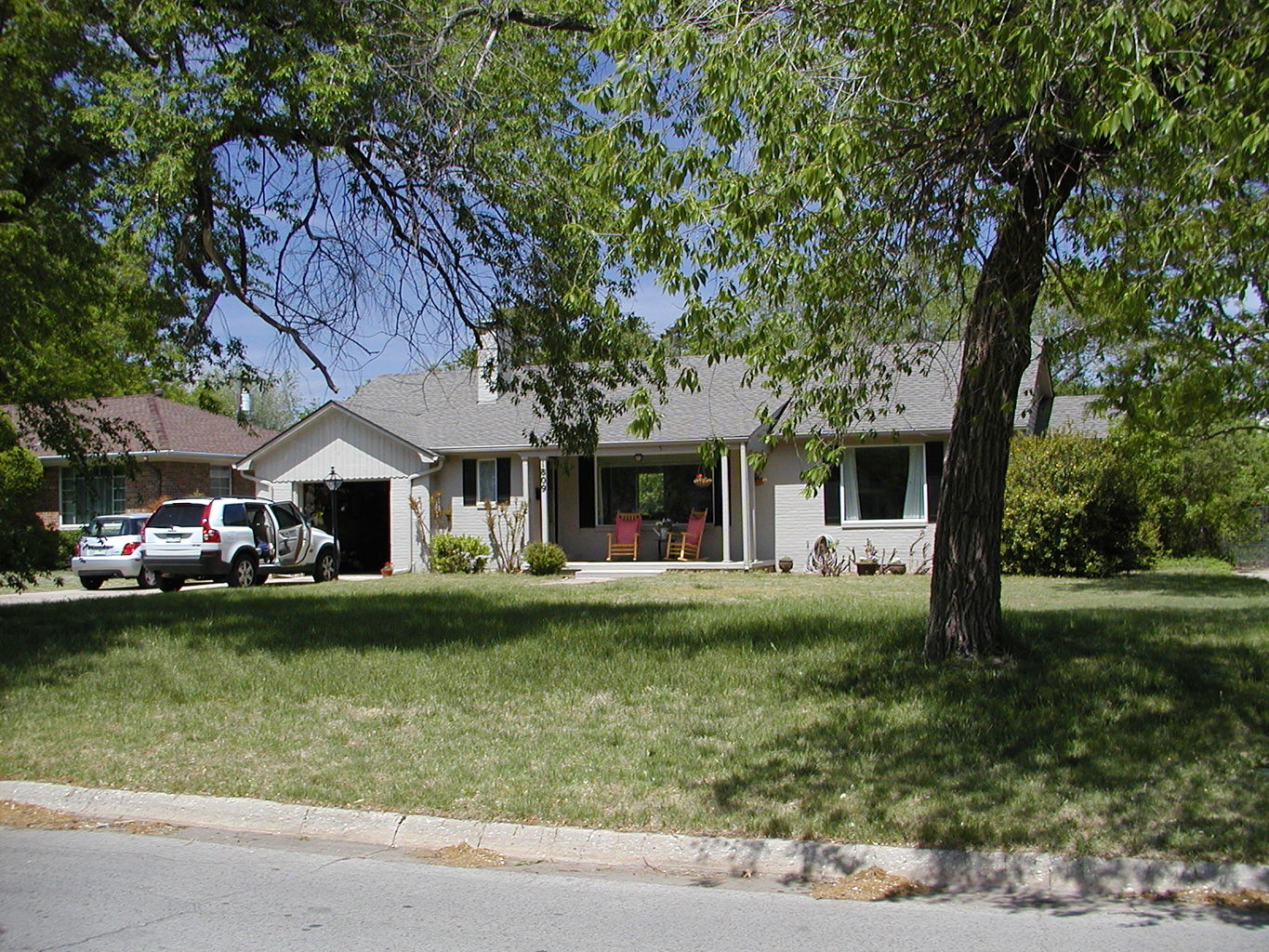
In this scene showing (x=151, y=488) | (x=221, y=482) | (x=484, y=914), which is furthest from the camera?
(x=221, y=482)

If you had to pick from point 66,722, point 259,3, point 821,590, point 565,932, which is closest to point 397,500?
point 821,590

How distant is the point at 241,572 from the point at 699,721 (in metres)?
15.3

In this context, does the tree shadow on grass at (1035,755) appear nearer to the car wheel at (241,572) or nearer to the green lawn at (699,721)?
the green lawn at (699,721)

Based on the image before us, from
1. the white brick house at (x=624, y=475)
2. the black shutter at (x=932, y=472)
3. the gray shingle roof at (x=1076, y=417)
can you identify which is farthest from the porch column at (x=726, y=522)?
the gray shingle roof at (x=1076, y=417)

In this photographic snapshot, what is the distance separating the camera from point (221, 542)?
830 inches

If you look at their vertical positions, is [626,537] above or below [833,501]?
below

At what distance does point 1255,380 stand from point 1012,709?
263 inches

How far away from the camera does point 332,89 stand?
35.1 feet

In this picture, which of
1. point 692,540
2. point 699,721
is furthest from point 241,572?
point 699,721

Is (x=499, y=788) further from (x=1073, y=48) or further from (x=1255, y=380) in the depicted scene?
(x=1255, y=380)

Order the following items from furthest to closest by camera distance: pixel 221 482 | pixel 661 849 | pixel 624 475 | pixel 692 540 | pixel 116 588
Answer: pixel 221 482 < pixel 624 475 < pixel 692 540 < pixel 116 588 < pixel 661 849

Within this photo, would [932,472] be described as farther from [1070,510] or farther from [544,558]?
[544,558]

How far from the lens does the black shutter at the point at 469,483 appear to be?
25797mm

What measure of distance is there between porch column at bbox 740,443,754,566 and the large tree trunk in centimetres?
1254
